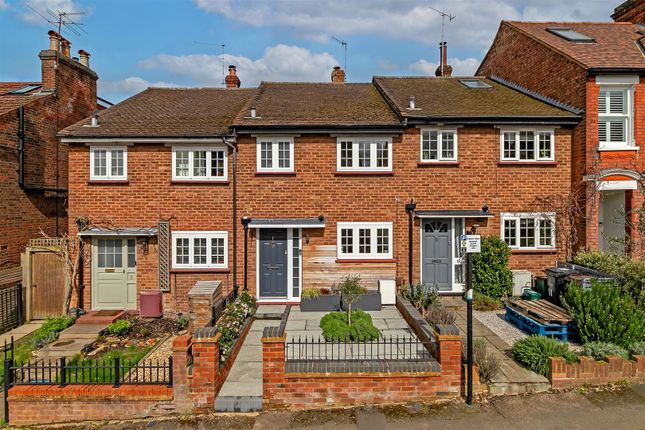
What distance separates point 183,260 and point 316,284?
14.0 feet

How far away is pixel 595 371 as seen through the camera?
702 cm

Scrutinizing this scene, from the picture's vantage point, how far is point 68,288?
11648mm

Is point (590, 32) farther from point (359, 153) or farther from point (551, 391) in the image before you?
point (551, 391)

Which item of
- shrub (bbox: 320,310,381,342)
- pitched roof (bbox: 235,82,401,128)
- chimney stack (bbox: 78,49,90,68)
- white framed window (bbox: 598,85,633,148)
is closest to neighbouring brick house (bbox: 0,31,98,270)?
chimney stack (bbox: 78,49,90,68)

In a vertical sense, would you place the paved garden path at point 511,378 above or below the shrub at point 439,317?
below

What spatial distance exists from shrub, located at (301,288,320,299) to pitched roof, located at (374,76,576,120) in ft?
20.1

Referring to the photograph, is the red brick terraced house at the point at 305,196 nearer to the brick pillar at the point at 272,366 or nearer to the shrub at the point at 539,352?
the shrub at the point at 539,352

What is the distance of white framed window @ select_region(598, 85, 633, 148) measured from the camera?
12.2m

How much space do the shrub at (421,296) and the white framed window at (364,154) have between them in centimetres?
378

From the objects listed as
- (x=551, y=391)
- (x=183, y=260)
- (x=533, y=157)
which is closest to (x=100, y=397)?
(x=183, y=260)

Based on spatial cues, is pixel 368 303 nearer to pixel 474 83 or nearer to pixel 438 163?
pixel 438 163

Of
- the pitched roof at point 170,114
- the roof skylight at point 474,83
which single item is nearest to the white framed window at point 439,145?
the roof skylight at point 474,83

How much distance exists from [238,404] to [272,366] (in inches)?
33.5

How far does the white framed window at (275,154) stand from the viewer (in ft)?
40.1
